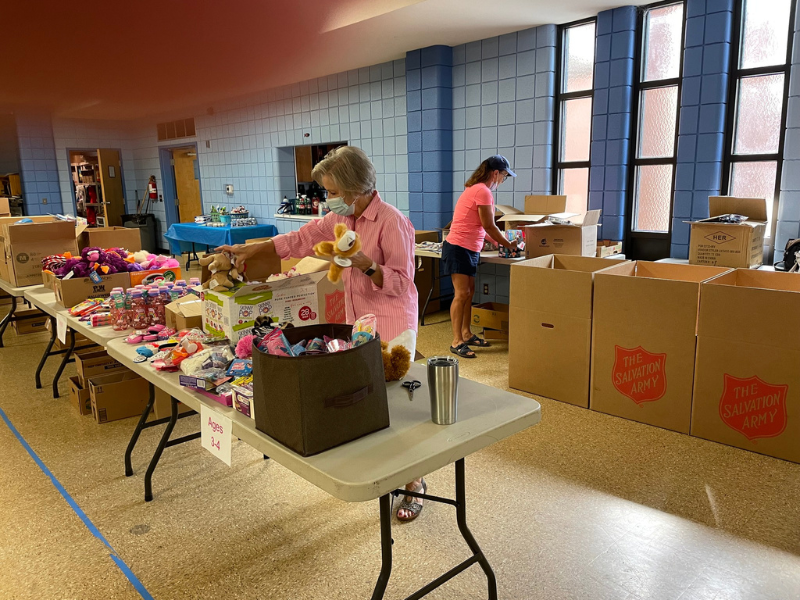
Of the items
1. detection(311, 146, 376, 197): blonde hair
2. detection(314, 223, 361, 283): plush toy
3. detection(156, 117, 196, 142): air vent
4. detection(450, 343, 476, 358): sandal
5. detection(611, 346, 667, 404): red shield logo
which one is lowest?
detection(450, 343, 476, 358): sandal

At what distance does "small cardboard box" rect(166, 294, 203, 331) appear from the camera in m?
2.14

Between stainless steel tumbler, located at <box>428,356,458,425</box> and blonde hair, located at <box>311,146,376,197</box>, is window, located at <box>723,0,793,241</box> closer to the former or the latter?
blonde hair, located at <box>311,146,376,197</box>

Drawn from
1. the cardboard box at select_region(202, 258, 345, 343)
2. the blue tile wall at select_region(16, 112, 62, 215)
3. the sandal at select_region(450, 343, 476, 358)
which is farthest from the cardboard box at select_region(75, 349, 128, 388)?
the blue tile wall at select_region(16, 112, 62, 215)

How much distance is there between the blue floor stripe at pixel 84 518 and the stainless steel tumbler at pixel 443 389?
3.73ft

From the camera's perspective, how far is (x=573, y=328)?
2.98 meters

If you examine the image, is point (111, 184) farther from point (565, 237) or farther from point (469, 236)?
point (565, 237)

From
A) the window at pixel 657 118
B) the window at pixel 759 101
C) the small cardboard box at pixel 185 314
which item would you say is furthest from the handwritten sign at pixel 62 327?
the window at pixel 759 101

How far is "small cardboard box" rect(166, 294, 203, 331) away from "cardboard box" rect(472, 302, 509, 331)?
2580 millimetres

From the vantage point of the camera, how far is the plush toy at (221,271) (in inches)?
66.1

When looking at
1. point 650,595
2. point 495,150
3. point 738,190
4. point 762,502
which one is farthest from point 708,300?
point 495,150

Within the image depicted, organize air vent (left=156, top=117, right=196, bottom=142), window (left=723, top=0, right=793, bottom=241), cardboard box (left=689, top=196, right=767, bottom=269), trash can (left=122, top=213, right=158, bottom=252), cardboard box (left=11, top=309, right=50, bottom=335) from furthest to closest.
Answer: trash can (left=122, top=213, right=158, bottom=252) → air vent (left=156, top=117, right=196, bottom=142) → cardboard box (left=11, top=309, right=50, bottom=335) → window (left=723, top=0, right=793, bottom=241) → cardboard box (left=689, top=196, right=767, bottom=269)

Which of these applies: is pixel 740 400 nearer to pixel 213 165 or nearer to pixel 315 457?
pixel 315 457

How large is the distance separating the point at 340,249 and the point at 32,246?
2.96 metres

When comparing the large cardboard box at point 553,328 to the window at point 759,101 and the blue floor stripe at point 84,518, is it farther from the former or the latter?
the blue floor stripe at point 84,518
